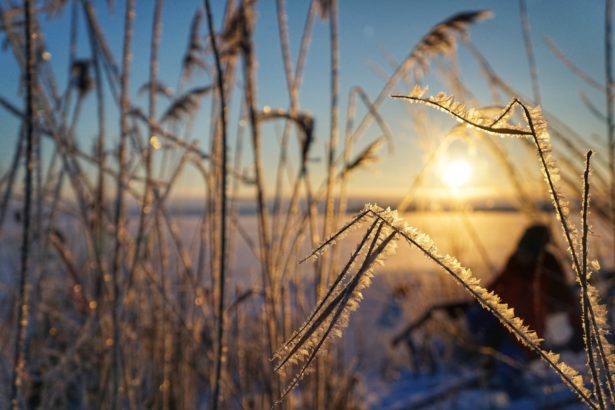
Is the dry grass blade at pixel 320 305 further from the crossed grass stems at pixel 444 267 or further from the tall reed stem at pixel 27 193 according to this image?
the tall reed stem at pixel 27 193

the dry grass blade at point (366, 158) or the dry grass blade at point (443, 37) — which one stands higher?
the dry grass blade at point (443, 37)

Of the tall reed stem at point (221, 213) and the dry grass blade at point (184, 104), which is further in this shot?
the dry grass blade at point (184, 104)

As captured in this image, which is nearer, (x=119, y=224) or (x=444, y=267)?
(x=444, y=267)

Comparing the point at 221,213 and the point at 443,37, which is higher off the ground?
the point at 443,37

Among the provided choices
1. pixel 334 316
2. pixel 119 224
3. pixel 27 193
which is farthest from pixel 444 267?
pixel 119 224

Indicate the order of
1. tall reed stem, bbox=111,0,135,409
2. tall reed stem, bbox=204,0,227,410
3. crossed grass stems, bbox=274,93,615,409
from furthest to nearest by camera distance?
1. tall reed stem, bbox=111,0,135,409
2. tall reed stem, bbox=204,0,227,410
3. crossed grass stems, bbox=274,93,615,409

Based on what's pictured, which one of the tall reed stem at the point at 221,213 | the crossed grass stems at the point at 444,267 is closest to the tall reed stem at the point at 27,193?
the tall reed stem at the point at 221,213

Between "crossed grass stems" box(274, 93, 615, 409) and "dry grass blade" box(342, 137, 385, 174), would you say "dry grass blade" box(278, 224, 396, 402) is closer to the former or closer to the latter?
"crossed grass stems" box(274, 93, 615, 409)

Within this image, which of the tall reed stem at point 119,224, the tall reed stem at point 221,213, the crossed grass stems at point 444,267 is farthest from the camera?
the tall reed stem at point 119,224

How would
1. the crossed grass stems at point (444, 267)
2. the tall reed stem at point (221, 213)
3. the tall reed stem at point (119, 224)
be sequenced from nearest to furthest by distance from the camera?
the crossed grass stems at point (444, 267), the tall reed stem at point (221, 213), the tall reed stem at point (119, 224)

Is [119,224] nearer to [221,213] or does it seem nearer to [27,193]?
[27,193]

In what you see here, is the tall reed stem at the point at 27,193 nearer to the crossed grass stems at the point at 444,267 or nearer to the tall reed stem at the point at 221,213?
the tall reed stem at the point at 221,213

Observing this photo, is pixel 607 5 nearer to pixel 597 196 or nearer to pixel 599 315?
pixel 597 196

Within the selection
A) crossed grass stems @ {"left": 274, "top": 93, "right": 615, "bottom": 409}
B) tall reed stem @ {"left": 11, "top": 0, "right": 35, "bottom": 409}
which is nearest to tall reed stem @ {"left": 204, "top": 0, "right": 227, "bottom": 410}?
tall reed stem @ {"left": 11, "top": 0, "right": 35, "bottom": 409}
